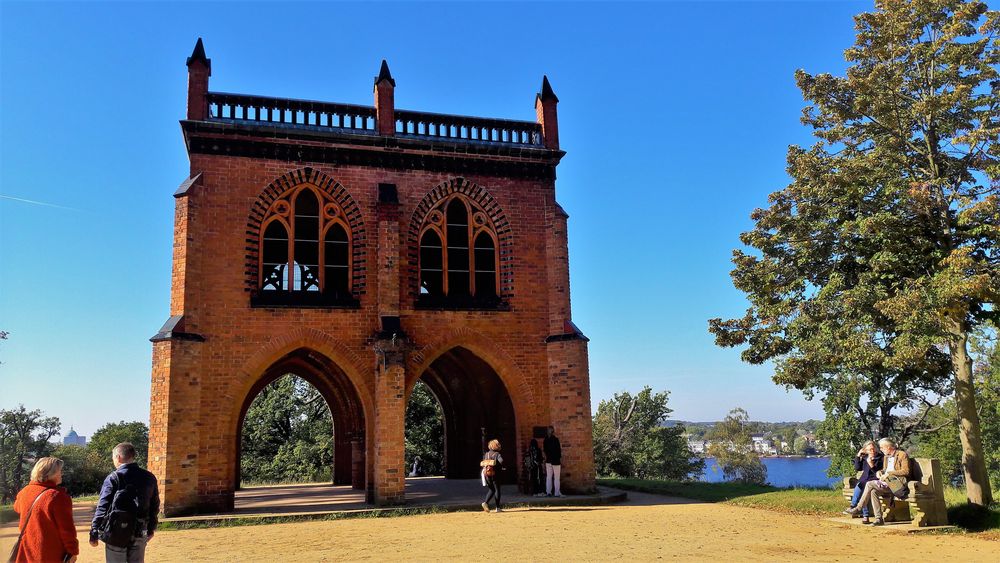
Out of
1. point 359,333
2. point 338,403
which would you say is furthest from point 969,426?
point 338,403

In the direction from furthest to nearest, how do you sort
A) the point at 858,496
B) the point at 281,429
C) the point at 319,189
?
A: 1. the point at 281,429
2. the point at 319,189
3. the point at 858,496

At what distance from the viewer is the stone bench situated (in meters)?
11.3

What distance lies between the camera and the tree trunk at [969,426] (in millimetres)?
12391

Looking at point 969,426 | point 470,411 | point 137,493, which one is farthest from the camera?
point 470,411

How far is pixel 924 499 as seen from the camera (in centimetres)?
1130

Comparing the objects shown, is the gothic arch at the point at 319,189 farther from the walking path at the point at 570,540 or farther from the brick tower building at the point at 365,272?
the walking path at the point at 570,540

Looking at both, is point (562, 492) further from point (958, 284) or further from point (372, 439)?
point (958, 284)

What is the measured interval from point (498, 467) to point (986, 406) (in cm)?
3072

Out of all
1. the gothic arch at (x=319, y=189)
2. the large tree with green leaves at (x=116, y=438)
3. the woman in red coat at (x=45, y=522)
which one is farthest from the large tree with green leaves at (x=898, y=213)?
the large tree with green leaves at (x=116, y=438)

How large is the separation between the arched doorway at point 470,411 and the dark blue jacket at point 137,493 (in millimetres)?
13086

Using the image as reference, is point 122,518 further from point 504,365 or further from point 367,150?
point 367,150

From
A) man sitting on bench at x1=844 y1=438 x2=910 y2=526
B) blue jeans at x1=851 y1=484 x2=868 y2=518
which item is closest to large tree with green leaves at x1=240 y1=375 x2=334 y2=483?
blue jeans at x1=851 y1=484 x2=868 y2=518

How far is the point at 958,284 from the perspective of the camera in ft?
37.5

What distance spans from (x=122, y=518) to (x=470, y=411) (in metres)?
15.9
